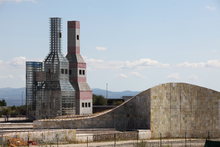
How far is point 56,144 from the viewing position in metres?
64.4

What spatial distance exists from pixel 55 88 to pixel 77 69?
6500 mm

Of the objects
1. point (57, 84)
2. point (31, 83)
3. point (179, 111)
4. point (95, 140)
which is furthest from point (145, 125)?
point (31, 83)

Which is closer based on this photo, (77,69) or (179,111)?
(179,111)

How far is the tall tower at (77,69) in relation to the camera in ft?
360

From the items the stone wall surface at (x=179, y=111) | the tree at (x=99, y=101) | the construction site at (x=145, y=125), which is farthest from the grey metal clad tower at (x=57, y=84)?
the tree at (x=99, y=101)

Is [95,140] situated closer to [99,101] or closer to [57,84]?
[57,84]

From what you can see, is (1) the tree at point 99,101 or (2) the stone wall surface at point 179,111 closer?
(2) the stone wall surface at point 179,111

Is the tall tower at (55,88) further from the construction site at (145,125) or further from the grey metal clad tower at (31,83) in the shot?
the construction site at (145,125)

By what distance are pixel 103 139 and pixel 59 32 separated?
44.0 meters

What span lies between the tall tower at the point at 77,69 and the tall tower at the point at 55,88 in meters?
1.59

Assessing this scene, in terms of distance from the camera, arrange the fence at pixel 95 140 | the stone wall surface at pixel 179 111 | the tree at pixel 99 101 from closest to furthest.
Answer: the fence at pixel 95 140 → the stone wall surface at pixel 179 111 → the tree at pixel 99 101

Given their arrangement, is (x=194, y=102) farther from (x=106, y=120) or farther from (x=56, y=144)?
(x=56, y=144)

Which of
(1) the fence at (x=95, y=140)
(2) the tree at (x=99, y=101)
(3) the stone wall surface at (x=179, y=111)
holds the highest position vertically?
(2) the tree at (x=99, y=101)

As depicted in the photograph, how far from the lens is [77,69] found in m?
110
